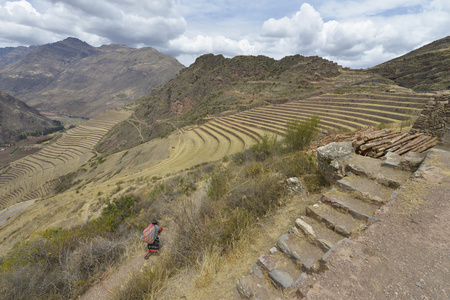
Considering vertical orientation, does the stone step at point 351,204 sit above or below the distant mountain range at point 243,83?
below

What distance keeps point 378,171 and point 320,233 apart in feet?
8.69

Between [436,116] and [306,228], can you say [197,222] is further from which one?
[436,116]

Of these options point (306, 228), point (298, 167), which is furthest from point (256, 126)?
point (306, 228)

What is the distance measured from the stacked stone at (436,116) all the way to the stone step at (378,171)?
10.6ft

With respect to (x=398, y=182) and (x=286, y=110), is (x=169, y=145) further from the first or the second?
(x=398, y=182)

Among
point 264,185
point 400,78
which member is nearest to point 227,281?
point 264,185

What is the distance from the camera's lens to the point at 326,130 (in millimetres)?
15922

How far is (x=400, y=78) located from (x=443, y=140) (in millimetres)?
73314

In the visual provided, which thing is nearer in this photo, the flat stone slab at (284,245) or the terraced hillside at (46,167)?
the flat stone slab at (284,245)

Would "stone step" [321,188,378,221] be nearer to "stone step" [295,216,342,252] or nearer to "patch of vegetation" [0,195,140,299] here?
"stone step" [295,216,342,252]

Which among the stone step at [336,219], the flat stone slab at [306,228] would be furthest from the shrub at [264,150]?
the flat stone slab at [306,228]

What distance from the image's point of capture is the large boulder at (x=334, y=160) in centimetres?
482

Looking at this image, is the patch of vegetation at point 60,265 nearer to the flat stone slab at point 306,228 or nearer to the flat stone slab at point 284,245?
the flat stone slab at point 284,245

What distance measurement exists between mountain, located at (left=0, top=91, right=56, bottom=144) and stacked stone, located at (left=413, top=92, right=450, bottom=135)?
16429 centimetres
